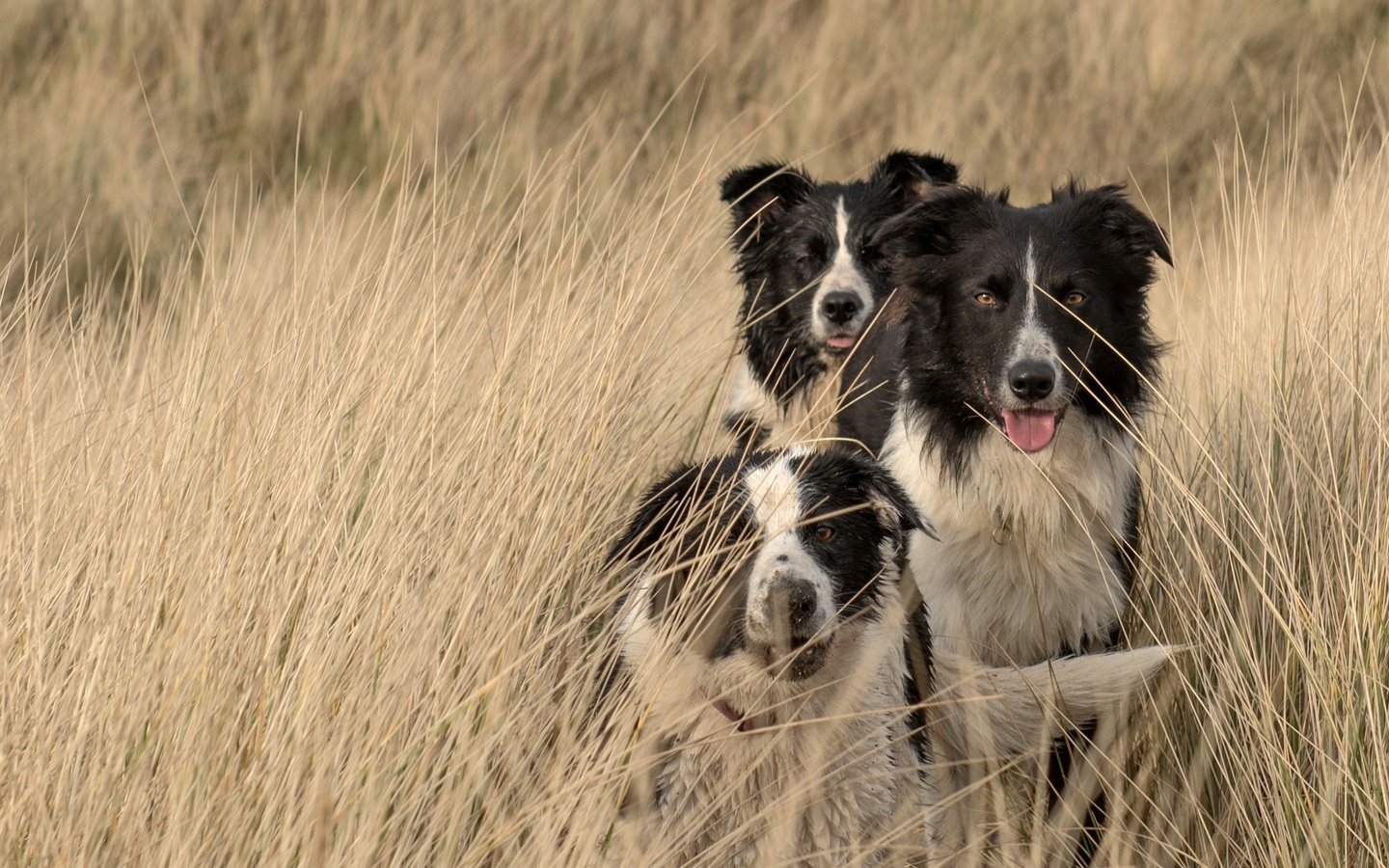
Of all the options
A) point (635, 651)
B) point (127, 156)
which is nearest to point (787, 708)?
point (635, 651)

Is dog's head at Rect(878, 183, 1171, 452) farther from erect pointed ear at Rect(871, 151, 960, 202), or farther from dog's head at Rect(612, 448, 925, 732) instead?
erect pointed ear at Rect(871, 151, 960, 202)

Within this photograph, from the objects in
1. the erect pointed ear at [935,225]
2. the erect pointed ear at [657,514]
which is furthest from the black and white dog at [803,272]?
the erect pointed ear at [657,514]

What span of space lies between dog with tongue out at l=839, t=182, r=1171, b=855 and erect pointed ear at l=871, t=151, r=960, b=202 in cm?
115

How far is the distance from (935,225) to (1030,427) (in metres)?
0.63

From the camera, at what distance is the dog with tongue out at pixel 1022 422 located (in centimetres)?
358

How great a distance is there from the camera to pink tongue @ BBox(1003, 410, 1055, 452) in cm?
354

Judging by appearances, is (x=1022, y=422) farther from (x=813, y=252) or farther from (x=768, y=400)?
(x=813, y=252)

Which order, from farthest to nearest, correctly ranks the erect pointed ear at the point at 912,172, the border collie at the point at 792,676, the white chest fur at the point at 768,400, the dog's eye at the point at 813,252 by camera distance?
the dog's eye at the point at 813,252
the erect pointed ear at the point at 912,172
the white chest fur at the point at 768,400
the border collie at the point at 792,676

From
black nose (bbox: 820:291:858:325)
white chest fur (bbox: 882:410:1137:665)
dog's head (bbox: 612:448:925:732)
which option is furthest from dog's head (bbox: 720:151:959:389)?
dog's head (bbox: 612:448:925:732)

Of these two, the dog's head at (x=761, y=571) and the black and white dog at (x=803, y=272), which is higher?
A: the black and white dog at (x=803, y=272)

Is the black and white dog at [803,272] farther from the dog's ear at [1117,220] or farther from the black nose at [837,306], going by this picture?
the dog's ear at [1117,220]

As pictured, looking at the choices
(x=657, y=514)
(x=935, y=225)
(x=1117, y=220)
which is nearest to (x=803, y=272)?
(x=935, y=225)

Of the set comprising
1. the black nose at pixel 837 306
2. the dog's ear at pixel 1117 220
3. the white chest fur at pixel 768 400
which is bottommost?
the white chest fur at pixel 768 400

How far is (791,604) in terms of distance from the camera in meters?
Result: 2.86
